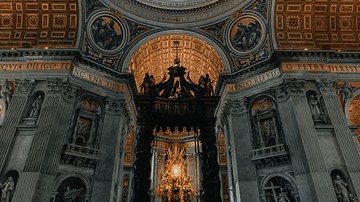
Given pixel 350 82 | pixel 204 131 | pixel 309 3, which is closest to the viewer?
pixel 204 131

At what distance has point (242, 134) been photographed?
1146 cm

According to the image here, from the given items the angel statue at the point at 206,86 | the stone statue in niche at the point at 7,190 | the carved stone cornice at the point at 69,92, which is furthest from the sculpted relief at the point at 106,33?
the stone statue in niche at the point at 7,190

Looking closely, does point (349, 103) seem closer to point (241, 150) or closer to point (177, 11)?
point (241, 150)

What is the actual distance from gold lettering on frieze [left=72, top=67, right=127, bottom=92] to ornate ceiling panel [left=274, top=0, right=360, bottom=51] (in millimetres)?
8180

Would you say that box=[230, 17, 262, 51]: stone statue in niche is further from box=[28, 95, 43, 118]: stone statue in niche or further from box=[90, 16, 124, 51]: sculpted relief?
box=[28, 95, 43, 118]: stone statue in niche

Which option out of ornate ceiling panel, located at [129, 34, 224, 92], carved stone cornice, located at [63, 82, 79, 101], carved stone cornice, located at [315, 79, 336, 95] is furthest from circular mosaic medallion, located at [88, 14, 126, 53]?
carved stone cornice, located at [315, 79, 336, 95]

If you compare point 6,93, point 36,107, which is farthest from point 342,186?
point 6,93

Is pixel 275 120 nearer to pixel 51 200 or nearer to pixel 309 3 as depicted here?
pixel 309 3

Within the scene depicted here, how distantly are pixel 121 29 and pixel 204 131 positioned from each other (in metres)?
8.71

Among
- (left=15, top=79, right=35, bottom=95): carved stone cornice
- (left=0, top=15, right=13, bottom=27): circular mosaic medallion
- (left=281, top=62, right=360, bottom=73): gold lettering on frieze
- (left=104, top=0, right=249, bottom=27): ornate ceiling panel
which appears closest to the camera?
(left=15, top=79, right=35, bottom=95): carved stone cornice

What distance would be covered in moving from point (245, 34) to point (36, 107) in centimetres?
1074

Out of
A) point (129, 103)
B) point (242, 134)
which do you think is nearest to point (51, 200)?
point (129, 103)

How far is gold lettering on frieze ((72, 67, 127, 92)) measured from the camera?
1151 cm

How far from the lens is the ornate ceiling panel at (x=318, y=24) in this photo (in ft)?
40.5
